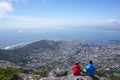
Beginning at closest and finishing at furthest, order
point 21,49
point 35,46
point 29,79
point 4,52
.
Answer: point 29,79 → point 4,52 → point 21,49 → point 35,46

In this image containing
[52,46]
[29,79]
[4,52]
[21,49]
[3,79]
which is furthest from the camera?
[52,46]

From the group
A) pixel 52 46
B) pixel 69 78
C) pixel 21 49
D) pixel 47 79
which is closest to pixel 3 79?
pixel 47 79

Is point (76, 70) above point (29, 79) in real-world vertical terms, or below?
above

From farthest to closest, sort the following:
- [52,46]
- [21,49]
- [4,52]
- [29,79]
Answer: [52,46] → [21,49] → [4,52] → [29,79]

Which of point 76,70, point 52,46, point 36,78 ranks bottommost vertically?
point 52,46

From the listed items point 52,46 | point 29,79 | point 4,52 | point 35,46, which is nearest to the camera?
point 29,79

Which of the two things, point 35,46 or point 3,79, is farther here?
point 35,46

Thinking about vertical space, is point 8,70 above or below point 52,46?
above

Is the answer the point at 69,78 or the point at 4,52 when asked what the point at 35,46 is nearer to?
the point at 4,52

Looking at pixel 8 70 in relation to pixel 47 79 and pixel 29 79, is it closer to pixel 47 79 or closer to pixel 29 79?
A: pixel 29 79

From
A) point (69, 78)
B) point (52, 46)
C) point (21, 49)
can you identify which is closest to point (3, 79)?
point (69, 78)
